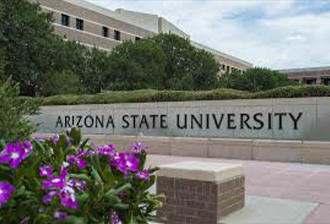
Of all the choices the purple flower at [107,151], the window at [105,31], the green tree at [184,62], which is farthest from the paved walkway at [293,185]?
the window at [105,31]

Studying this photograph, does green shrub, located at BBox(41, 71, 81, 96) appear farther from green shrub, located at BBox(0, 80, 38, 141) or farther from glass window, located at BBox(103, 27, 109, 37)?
glass window, located at BBox(103, 27, 109, 37)

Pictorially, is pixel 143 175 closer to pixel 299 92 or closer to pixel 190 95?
pixel 299 92

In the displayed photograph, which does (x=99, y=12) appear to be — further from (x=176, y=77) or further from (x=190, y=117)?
(x=190, y=117)

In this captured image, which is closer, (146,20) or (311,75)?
(146,20)

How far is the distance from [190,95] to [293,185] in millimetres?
8630

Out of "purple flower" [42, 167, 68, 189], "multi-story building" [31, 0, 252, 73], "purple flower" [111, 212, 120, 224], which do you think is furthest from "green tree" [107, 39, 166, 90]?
"purple flower" [42, 167, 68, 189]

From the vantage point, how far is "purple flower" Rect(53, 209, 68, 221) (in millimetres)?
2322

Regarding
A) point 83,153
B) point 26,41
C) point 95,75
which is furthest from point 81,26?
point 83,153

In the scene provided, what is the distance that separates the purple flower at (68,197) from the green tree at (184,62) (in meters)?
40.9

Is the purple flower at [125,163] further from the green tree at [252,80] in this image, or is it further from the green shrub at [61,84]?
the green tree at [252,80]

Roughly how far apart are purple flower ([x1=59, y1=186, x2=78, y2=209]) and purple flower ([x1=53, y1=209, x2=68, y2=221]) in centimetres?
6

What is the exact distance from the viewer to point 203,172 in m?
5.04

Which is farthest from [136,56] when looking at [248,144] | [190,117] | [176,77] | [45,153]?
[45,153]

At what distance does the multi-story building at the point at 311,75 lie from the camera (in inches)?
3258
